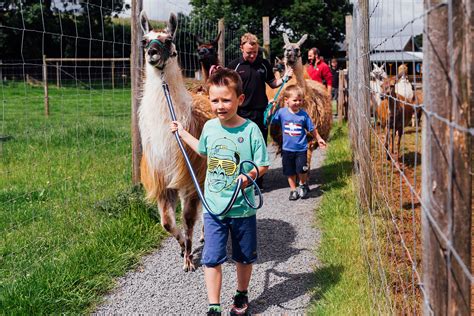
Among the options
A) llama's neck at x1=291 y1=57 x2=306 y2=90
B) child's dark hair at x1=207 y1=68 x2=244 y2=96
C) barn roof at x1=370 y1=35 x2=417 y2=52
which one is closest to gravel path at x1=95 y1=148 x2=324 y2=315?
child's dark hair at x1=207 y1=68 x2=244 y2=96

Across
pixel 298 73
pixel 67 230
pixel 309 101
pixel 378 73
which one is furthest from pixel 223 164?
pixel 309 101

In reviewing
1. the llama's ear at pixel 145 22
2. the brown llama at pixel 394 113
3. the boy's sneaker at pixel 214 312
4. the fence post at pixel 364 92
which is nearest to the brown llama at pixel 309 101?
the brown llama at pixel 394 113

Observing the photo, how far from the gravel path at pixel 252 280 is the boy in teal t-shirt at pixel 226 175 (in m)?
0.39

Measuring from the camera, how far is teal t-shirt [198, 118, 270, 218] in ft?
10.6

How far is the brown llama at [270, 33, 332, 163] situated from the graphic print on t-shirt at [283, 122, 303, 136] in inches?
23.0

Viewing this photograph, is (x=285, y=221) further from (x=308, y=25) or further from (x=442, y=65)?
(x=308, y=25)

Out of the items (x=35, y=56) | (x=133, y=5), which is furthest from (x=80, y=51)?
(x=133, y=5)

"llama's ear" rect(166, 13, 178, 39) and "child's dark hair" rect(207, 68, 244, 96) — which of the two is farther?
"llama's ear" rect(166, 13, 178, 39)

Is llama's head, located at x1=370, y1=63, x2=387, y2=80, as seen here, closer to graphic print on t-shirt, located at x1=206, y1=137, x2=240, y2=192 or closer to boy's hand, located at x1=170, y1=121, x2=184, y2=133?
graphic print on t-shirt, located at x1=206, y1=137, x2=240, y2=192

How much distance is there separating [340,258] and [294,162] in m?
2.47

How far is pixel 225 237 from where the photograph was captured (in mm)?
3295

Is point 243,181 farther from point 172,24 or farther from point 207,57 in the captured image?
point 207,57

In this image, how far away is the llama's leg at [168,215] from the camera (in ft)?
14.1

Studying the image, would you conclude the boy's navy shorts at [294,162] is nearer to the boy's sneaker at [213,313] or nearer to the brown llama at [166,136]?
the brown llama at [166,136]
